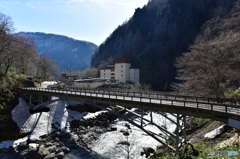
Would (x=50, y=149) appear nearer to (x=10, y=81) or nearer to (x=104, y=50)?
(x=10, y=81)

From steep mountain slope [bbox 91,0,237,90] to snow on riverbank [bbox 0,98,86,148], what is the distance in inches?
1883

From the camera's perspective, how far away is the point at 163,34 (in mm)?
92688

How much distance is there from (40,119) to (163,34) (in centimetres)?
8682

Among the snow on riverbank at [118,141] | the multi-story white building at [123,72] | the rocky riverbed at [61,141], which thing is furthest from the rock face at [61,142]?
the multi-story white building at [123,72]

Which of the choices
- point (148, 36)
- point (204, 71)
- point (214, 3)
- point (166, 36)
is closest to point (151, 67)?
point (166, 36)

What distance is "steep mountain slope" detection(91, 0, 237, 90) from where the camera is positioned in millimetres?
73500

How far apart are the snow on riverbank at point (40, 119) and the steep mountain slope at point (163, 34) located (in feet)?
157

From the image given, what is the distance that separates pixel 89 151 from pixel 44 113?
13433mm

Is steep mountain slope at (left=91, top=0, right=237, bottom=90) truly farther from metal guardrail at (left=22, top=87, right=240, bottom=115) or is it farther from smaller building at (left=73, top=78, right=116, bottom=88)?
metal guardrail at (left=22, top=87, right=240, bottom=115)

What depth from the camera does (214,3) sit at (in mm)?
76188

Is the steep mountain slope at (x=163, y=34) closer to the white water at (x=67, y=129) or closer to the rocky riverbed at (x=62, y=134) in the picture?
the rocky riverbed at (x=62, y=134)

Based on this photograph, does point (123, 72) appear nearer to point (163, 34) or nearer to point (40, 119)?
point (163, 34)

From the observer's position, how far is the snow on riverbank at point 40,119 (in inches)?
840

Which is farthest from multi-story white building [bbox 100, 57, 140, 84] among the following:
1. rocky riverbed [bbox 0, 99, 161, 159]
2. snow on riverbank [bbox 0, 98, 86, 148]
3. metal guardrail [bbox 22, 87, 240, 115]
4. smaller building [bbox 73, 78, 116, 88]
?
metal guardrail [bbox 22, 87, 240, 115]
